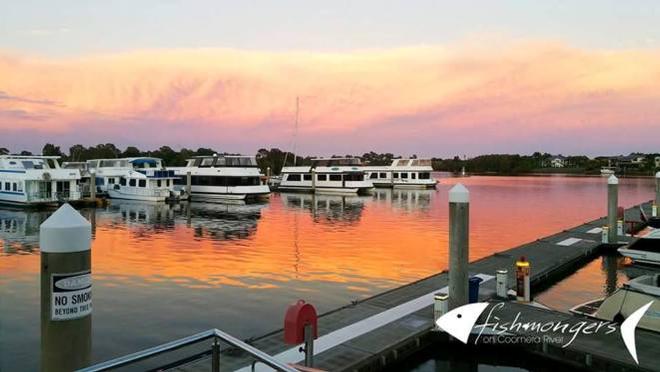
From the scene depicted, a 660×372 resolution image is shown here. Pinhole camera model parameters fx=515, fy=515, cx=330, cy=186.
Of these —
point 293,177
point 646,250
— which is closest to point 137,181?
point 293,177

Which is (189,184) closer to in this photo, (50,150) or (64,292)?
(64,292)

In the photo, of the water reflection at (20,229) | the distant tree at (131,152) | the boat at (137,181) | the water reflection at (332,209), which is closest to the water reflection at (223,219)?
the boat at (137,181)

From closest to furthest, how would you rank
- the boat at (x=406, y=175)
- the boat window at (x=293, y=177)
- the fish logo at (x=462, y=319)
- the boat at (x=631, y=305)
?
the fish logo at (x=462, y=319)
the boat at (x=631, y=305)
the boat window at (x=293, y=177)
the boat at (x=406, y=175)

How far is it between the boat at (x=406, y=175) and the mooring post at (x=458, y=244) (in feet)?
240

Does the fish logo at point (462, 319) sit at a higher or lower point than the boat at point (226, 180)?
lower

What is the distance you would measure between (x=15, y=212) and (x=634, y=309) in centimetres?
4810

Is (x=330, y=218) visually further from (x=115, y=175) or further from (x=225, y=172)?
(x=115, y=175)

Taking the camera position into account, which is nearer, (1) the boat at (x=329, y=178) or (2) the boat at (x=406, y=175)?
(1) the boat at (x=329, y=178)

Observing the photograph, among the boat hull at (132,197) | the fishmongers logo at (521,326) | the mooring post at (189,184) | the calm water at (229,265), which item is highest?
the mooring post at (189,184)

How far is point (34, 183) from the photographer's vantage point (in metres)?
48.5

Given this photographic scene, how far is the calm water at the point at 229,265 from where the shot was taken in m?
14.4

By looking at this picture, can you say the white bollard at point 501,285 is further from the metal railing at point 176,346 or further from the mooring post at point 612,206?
the mooring post at point 612,206

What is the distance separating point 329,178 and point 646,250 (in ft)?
178

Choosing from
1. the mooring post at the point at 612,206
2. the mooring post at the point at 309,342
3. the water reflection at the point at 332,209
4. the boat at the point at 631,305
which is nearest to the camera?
the mooring post at the point at 309,342
